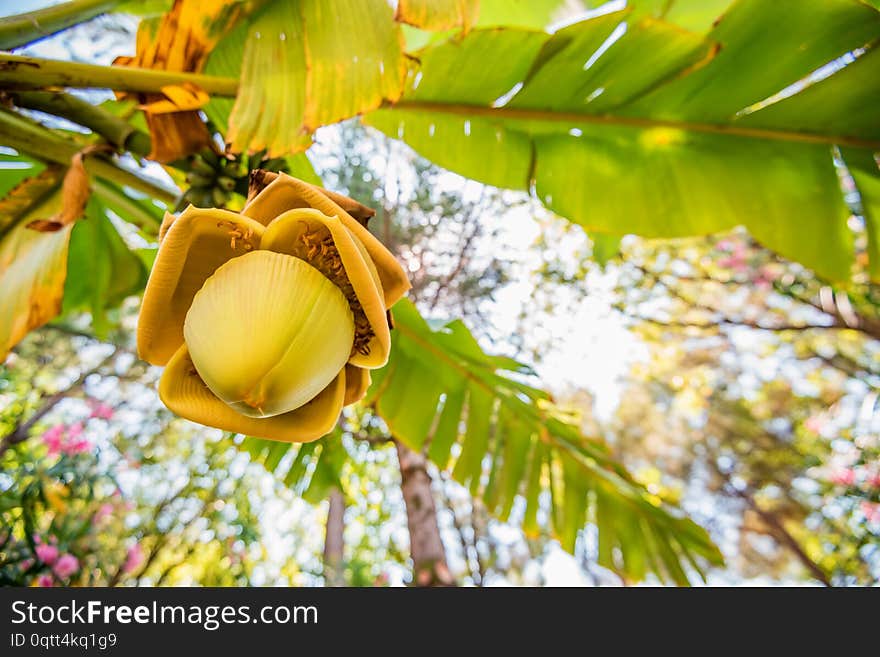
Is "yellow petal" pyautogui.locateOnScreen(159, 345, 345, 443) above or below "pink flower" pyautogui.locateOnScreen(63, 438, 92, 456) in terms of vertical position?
above

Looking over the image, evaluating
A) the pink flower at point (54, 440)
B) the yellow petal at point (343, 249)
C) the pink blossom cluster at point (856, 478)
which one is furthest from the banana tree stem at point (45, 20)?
the pink blossom cluster at point (856, 478)

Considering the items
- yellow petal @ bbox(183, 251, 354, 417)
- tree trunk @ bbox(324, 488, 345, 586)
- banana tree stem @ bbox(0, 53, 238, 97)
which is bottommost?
tree trunk @ bbox(324, 488, 345, 586)

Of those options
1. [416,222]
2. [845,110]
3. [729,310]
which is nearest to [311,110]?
[845,110]

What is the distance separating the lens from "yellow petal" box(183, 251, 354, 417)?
0.60 metres

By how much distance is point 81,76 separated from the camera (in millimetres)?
986

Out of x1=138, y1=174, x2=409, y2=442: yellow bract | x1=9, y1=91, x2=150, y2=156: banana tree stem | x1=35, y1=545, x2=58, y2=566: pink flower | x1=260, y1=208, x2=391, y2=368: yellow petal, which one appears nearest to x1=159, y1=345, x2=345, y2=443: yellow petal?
x1=138, y1=174, x2=409, y2=442: yellow bract

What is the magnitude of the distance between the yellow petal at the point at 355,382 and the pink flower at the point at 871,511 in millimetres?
4223

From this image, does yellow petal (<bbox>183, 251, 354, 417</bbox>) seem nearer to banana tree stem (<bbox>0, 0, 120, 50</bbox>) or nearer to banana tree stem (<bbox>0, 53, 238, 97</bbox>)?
banana tree stem (<bbox>0, 53, 238, 97</bbox>)

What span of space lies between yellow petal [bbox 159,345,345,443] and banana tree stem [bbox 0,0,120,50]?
0.87 metres

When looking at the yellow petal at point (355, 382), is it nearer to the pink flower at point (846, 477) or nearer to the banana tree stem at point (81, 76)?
the banana tree stem at point (81, 76)

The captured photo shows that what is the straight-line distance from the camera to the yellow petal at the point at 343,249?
603 mm

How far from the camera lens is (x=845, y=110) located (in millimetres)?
1171

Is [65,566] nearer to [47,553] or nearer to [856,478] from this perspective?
[47,553]
